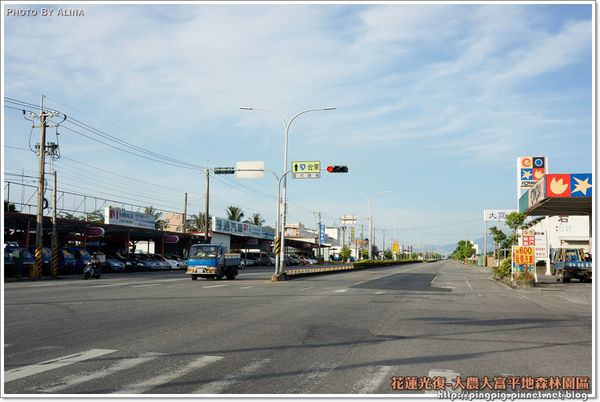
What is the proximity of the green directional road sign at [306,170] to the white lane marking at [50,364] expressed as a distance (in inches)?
1015

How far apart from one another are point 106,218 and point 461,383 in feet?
143

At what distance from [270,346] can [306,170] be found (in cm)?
2531

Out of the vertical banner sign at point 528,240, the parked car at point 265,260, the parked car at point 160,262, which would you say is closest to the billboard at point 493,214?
the parked car at point 265,260

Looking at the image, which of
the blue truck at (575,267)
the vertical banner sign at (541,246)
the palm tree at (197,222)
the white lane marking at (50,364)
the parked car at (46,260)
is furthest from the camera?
the palm tree at (197,222)

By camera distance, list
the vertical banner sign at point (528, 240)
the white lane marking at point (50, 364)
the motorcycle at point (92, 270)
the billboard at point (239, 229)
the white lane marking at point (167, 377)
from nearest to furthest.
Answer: the white lane marking at point (167, 377) → the white lane marking at point (50, 364) → the vertical banner sign at point (528, 240) → the motorcycle at point (92, 270) → the billboard at point (239, 229)

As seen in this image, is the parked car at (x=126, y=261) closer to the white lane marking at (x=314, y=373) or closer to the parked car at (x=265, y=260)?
the parked car at (x=265, y=260)

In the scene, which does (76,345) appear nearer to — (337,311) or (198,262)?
(337,311)

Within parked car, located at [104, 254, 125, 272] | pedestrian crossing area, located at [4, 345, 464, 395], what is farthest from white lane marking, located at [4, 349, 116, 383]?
parked car, located at [104, 254, 125, 272]

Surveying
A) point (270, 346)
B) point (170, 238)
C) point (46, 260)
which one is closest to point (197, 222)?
point (170, 238)

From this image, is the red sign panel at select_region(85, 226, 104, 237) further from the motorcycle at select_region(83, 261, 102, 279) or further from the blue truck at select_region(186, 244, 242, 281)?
the blue truck at select_region(186, 244, 242, 281)

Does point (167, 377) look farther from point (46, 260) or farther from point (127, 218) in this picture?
point (127, 218)

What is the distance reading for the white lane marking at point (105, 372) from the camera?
6.80 m

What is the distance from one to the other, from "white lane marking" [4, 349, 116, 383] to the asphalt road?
1 cm

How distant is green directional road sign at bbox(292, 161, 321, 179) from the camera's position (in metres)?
34.3
